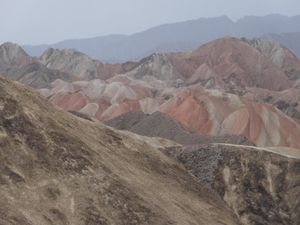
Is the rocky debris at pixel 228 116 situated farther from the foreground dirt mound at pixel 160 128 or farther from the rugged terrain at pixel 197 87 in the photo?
the foreground dirt mound at pixel 160 128

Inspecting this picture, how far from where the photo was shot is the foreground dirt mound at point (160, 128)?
55.9 meters

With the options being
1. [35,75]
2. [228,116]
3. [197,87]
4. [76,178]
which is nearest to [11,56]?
[35,75]

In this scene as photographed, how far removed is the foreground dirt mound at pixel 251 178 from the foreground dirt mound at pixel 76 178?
178 cm

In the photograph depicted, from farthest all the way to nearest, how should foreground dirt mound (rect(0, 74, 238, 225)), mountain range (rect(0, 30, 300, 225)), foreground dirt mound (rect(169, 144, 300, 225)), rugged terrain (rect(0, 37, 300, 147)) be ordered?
rugged terrain (rect(0, 37, 300, 147))
foreground dirt mound (rect(169, 144, 300, 225))
mountain range (rect(0, 30, 300, 225))
foreground dirt mound (rect(0, 74, 238, 225))

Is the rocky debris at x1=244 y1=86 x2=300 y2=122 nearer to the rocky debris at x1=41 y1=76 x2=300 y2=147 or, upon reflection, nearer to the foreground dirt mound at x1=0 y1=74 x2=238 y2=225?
the rocky debris at x1=41 y1=76 x2=300 y2=147

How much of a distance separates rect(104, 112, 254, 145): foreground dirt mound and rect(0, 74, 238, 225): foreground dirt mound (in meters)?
30.4

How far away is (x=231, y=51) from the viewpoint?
153750 millimetres

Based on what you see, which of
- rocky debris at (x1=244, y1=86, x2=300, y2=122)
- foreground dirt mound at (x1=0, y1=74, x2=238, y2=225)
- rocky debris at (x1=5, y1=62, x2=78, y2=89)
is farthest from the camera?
rocky debris at (x1=5, y1=62, x2=78, y2=89)

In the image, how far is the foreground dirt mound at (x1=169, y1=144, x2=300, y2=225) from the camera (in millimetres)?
26641

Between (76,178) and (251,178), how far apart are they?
429 inches

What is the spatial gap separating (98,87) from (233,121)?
40.4 m

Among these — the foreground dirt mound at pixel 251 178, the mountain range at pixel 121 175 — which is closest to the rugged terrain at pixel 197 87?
the foreground dirt mound at pixel 251 178

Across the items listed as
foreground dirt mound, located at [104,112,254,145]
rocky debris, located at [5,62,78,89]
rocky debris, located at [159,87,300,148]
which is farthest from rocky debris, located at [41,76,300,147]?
rocky debris, located at [5,62,78,89]

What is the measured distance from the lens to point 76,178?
64.0 feet
